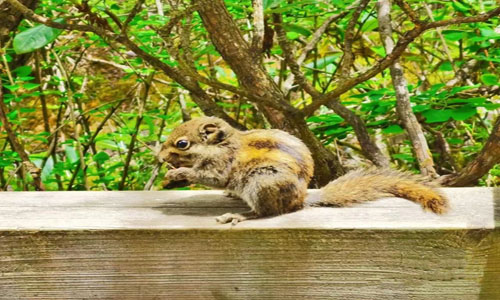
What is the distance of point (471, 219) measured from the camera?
1.13 metres

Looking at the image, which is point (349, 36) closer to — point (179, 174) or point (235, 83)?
point (235, 83)

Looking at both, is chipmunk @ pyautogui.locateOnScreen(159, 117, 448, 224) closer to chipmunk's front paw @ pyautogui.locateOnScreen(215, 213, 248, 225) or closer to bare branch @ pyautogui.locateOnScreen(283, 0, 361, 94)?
chipmunk's front paw @ pyautogui.locateOnScreen(215, 213, 248, 225)

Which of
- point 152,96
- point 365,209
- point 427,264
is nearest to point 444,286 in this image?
point 427,264

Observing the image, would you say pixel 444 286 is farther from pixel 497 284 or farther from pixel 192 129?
pixel 192 129

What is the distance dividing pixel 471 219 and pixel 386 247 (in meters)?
0.18

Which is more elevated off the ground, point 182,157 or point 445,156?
point 182,157

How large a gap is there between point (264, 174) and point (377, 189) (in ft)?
Result: 0.81

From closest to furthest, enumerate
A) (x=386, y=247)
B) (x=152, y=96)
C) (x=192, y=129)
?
(x=386, y=247), (x=192, y=129), (x=152, y=96)

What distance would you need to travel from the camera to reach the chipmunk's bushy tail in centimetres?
125

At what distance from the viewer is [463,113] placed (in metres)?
1.80

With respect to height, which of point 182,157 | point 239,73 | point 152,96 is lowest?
point 152,96

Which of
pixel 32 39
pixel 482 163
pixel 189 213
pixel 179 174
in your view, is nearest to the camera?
pixel 189 213

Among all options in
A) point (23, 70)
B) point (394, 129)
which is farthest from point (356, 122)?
point (23, 70)

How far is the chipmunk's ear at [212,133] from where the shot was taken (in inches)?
55.8
